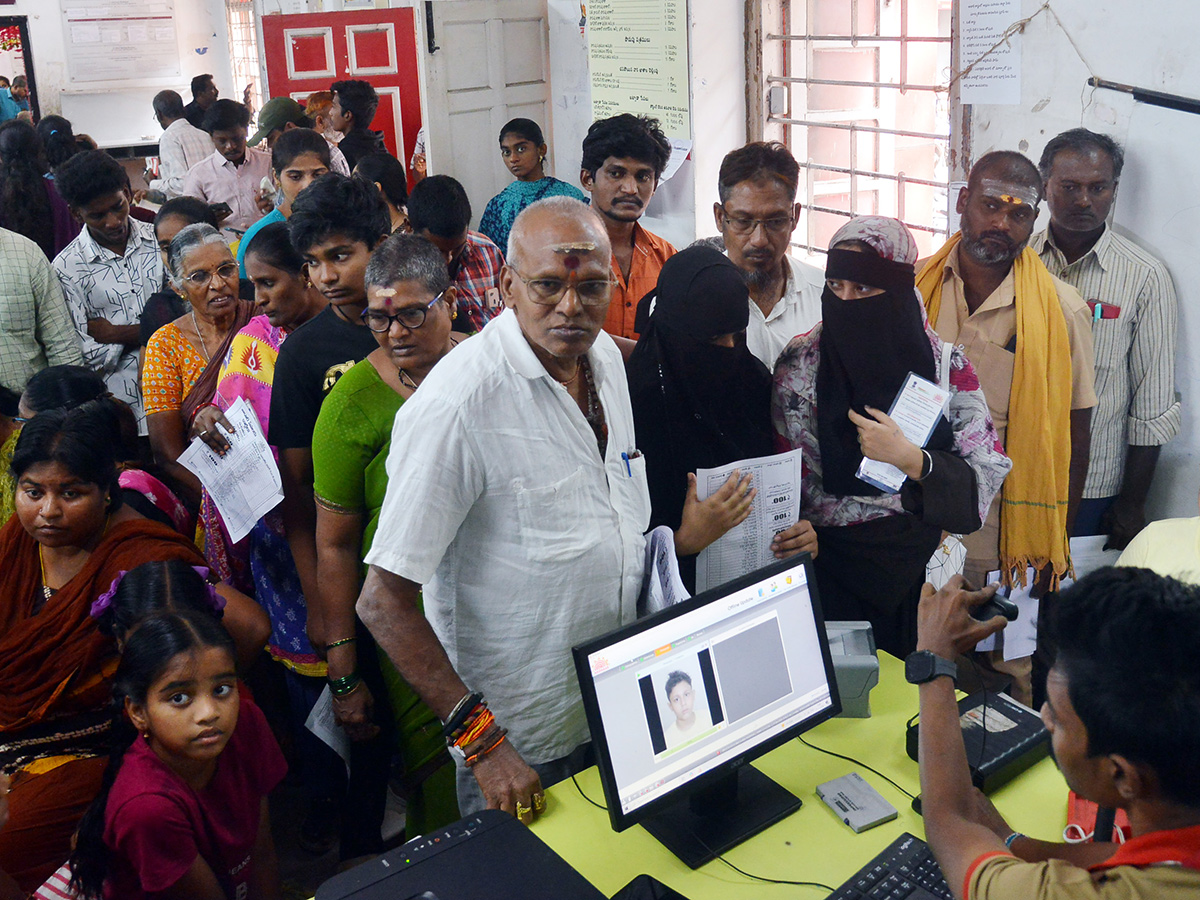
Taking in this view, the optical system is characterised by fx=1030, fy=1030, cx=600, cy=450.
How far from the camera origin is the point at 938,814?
154 cm

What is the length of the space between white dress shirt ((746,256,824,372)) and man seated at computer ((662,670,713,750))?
3.84 ft

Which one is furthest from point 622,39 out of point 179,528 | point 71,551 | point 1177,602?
point 1177,602

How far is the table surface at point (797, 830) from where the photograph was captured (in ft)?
5.58

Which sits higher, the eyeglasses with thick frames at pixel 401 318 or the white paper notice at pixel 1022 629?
the eyeglasses with thick frames at pixel 401 318

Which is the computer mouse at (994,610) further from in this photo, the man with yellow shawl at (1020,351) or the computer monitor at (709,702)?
the man with yellow shawl at (1020,351)

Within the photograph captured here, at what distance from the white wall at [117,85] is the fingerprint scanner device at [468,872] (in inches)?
491

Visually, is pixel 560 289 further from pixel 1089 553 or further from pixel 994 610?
pixel 1089 553

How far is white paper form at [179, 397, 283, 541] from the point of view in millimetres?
2506

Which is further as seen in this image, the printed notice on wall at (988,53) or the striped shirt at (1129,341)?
the printed notice on wall at (988,53)

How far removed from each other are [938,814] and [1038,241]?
2.28 meters

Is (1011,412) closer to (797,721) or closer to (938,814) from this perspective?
(797,721)

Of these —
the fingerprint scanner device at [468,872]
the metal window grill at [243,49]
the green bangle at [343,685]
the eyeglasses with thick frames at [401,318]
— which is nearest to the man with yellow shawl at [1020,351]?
the eyeglasses with thick frames at [401,318]

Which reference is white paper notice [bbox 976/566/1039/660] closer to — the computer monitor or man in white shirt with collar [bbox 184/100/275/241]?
the computer monitor

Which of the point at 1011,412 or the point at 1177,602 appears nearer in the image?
the point at 1177,602
